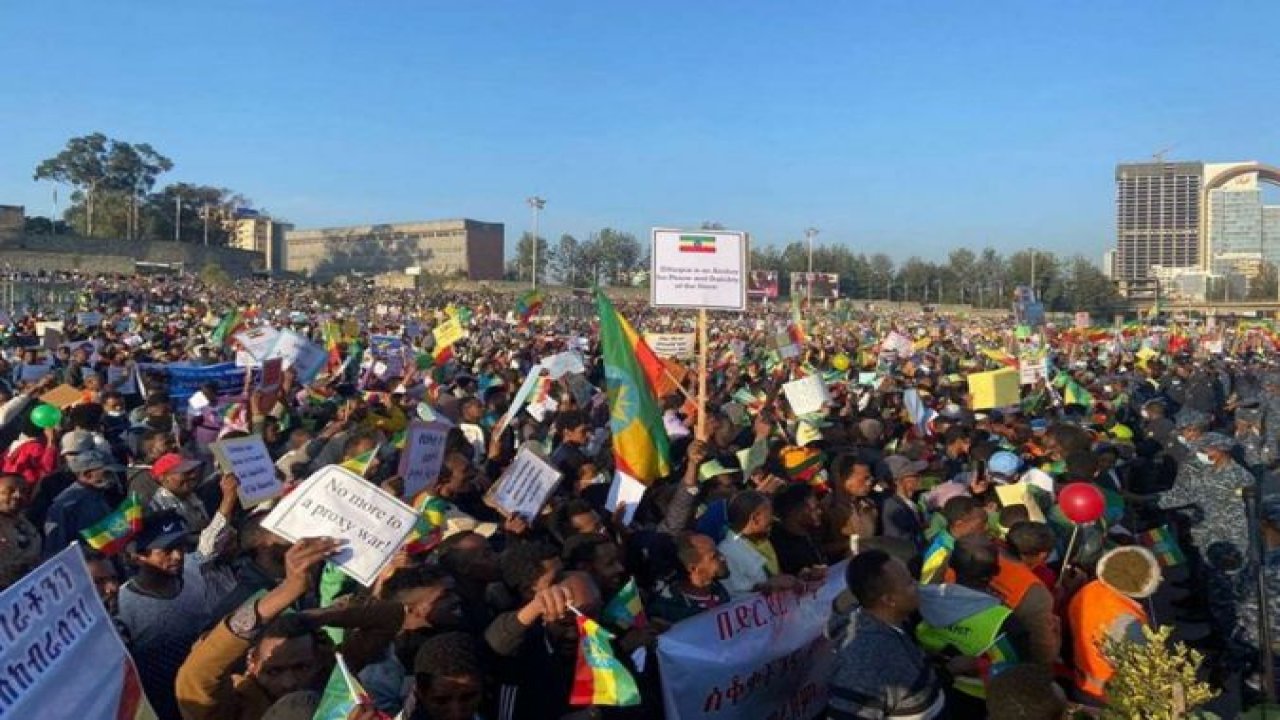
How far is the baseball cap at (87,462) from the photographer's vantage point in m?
6.06

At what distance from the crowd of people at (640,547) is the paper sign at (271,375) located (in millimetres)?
215

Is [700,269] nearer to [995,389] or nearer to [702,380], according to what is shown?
[702,380]

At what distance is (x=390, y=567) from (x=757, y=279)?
51.8 m

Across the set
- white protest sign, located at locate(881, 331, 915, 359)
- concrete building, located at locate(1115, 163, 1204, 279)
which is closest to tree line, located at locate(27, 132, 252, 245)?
white protest sign, located at locate(881, 331, 915, 359)

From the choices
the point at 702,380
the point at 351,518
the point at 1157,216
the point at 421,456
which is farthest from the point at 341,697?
the point at 1157,216

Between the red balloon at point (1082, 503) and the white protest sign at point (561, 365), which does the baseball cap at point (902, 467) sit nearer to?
the red balloon at point (1082, 503)

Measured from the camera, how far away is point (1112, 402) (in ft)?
50.9

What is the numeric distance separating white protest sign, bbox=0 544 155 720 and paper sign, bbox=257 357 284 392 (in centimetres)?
776

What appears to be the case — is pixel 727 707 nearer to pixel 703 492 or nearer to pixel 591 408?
pixel 703 492

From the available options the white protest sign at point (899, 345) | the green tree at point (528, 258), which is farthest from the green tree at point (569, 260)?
the white protest sign at point (899, 345)

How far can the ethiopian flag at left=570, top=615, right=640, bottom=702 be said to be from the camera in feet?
11.9

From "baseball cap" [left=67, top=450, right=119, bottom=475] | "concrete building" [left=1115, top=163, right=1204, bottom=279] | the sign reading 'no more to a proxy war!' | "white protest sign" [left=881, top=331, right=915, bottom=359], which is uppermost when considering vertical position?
"concrete building" [left=1115, top=163, right=1204, bottom=279]

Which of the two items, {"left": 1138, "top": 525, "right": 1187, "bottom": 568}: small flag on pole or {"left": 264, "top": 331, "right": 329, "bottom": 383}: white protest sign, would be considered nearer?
{"left": 1138, "top": 525, "right": 1187, "bottom": 568}: small flag on pole

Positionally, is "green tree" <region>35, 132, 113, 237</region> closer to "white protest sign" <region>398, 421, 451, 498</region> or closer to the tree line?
the tree line
